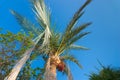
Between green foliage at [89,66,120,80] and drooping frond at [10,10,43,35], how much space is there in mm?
6864

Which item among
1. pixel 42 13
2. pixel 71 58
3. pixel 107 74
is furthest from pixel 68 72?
pixel 107 74

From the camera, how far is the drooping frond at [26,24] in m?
17.9

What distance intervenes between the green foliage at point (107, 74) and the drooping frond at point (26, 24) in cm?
686

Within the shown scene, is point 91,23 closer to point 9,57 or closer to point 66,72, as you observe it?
point 66,72

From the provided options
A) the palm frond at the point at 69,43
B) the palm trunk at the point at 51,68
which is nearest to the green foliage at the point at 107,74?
the palm trunk at the point at 51,68

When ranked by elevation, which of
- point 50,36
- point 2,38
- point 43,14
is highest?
point 2,38

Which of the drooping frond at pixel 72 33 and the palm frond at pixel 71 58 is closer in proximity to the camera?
the drooping frond at pixel 72 33

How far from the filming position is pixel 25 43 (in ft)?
69.2

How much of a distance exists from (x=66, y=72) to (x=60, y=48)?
1429mm

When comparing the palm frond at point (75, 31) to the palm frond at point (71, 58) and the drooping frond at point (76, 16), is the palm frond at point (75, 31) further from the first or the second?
the palm frond at point (71, 58)

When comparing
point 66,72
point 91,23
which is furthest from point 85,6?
point 66,72

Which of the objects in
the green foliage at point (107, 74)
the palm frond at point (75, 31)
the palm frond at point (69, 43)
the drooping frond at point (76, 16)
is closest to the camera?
the green foliage at point (107, 74)

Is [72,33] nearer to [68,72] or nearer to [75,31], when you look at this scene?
[75,31]

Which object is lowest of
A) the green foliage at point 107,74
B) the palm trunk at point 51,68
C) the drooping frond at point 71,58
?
the green foliage at point 107,74
